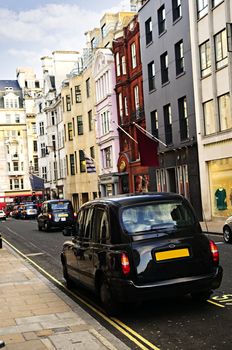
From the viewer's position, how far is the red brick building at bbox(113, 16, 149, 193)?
37938 mm

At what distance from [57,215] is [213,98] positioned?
35.0 feet

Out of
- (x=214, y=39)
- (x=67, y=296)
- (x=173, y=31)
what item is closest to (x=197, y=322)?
(x=67, y=296)

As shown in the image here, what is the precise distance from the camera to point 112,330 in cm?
712

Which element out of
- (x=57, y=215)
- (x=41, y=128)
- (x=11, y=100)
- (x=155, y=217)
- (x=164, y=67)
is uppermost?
(x=11, y=100)

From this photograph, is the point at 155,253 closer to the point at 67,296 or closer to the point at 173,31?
the point at 67,296

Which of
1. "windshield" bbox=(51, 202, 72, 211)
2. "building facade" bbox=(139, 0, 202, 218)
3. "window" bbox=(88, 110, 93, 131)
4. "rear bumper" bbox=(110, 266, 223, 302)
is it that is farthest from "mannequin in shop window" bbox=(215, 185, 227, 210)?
"window" bbox=(88, 110, 93, 131)

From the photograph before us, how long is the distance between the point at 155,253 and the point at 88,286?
1851 mm

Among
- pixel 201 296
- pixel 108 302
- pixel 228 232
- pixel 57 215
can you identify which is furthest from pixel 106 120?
pixel 108 302

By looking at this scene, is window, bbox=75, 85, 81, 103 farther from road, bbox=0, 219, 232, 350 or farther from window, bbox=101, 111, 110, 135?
road, bbox=0, 219, 232, 350

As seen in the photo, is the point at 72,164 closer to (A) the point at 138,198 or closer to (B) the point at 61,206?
(B) the point at 61,206

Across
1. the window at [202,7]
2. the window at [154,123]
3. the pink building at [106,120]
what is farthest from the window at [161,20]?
the pink building at [106,120]

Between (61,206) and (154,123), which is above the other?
(154,123)

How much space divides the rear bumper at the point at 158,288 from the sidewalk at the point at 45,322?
1.85ft

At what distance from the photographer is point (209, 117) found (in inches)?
1090
